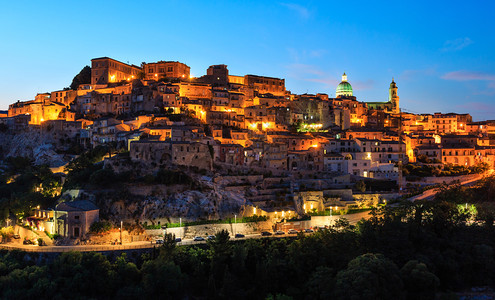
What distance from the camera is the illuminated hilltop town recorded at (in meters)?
43.1

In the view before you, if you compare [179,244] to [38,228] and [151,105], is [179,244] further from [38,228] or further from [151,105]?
[151,105]

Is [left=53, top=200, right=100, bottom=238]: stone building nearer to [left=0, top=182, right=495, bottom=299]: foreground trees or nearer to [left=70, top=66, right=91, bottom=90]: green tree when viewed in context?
[left=0, top=182, right=495, bottom=299]: foreground trees

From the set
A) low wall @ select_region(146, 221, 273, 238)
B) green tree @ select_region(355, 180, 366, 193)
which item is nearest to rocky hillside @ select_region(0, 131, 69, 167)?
low wall @ select_region(146, 221, 273, 238)

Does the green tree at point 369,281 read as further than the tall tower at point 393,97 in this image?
No

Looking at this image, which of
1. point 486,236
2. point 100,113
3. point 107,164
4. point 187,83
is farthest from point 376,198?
point 100,113

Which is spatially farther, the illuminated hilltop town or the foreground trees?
the illuminated hilltop town

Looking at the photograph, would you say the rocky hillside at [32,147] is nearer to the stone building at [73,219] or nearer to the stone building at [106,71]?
the stone building at [106,71]

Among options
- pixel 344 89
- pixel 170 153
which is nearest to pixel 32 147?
pixel 170 153

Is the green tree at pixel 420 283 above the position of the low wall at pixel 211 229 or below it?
below

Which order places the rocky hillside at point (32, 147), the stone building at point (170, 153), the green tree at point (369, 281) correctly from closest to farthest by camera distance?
the green tree at point (369, 281), the stone building at point (170, 153), the rocky hillside at point (32, 147)

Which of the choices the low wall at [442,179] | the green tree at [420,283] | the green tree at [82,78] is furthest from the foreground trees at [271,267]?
the green tree at [82,78]

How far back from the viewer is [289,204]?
41.0m

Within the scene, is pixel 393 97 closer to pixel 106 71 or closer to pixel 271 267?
pixel 106 71

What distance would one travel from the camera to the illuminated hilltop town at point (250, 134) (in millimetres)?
43125
